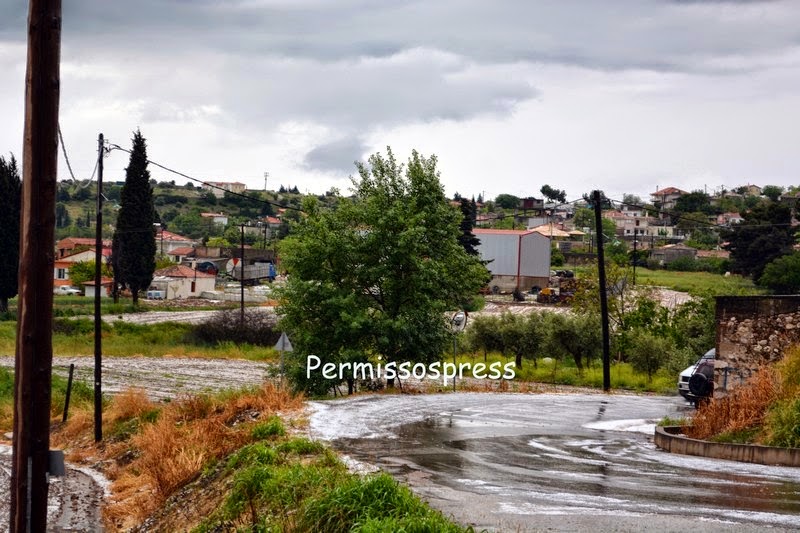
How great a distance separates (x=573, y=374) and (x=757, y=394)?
1237 inches

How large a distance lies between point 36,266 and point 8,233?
76929 millimetres

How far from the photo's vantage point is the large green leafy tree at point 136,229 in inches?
3342

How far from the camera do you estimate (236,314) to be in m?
70.8

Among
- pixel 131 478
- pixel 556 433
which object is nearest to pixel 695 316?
pixel 556 433

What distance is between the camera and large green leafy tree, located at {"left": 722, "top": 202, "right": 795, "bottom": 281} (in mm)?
98312

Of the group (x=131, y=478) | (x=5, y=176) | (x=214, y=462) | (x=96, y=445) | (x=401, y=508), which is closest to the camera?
(x=401, y=508)

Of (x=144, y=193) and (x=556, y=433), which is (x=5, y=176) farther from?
(x=556, y=433)

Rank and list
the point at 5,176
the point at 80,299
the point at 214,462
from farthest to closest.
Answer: the point at 80,299 < the point at 5,176 < the point at 214,462

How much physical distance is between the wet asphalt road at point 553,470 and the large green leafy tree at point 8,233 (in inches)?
2425

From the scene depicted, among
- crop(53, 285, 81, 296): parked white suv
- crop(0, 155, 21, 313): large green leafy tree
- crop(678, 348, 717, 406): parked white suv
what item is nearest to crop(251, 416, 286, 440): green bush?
crop(678, 348, 717, 406): parked white suv

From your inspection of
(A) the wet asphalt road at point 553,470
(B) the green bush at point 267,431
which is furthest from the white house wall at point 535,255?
(B) the green bush at point 267,431

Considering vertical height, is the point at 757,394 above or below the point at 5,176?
below

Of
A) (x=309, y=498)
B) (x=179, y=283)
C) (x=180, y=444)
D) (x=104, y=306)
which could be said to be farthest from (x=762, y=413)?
(x=179, y=283)

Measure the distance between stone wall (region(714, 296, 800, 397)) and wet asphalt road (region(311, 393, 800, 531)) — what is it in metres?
2.11
